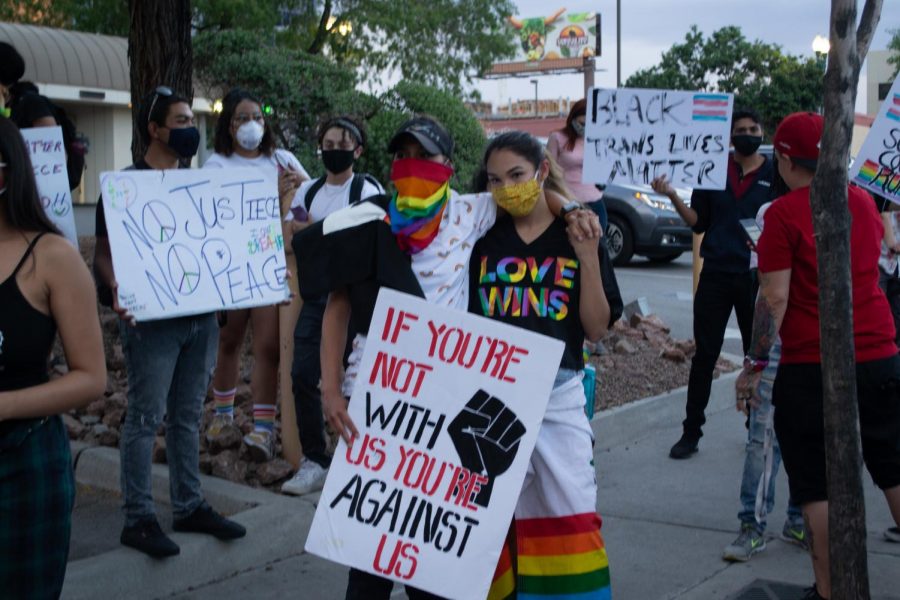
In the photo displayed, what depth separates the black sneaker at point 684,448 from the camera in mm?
7094

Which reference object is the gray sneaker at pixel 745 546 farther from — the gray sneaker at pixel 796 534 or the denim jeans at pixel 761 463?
the gray sneaker at pixel 796 534

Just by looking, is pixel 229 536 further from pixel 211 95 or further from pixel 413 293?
pixel 211 95

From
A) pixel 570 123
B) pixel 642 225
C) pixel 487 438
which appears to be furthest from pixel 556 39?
pixel 487 438

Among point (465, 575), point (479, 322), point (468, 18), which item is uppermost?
point (468, 18)

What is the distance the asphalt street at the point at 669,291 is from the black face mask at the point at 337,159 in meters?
5.73

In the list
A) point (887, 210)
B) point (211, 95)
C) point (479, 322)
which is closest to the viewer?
point (479, 322)

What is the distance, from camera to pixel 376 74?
28.3 meters

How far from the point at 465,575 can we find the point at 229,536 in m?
1.94

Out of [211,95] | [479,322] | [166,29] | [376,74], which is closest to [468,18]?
[376,74]

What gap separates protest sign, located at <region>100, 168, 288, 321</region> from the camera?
4727mm

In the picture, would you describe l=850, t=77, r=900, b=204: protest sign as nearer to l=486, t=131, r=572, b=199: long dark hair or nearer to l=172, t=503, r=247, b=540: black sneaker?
l=486, t=131, r=572, b=199: long dark hair

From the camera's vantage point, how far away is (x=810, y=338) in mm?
4293

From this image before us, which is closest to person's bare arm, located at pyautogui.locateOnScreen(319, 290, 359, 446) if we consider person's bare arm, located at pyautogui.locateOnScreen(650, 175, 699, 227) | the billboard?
person's bare arm, located at pyautogui.locateOnScreen(650, 175, 699, 227)

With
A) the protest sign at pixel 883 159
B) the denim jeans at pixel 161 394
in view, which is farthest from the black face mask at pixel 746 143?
the denim jeans at pixel 161 394
